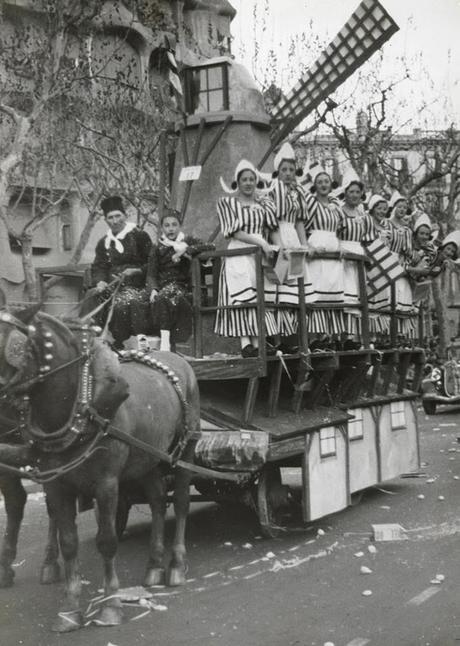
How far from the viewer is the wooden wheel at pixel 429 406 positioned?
19.3 metres

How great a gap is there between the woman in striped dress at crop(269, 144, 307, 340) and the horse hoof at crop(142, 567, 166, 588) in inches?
108

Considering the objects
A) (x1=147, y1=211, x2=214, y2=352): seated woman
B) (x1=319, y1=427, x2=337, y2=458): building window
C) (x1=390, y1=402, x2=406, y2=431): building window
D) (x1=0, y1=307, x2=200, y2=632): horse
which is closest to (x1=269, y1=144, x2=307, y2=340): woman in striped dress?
(x1=147, y1=211, x2=214, y2=352): seated woman

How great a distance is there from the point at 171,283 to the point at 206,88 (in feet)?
11.8

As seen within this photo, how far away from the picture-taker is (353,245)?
34.6 feet

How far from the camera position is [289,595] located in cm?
638

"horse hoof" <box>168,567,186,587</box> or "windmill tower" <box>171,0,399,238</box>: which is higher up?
"windmill tower" <box>171,0,399,238</box>

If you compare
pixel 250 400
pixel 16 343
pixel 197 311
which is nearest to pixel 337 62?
pixel 197 311

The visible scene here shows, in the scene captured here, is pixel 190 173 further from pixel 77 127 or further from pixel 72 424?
pixel 77 127

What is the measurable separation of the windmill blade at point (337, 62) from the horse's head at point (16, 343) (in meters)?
6.72

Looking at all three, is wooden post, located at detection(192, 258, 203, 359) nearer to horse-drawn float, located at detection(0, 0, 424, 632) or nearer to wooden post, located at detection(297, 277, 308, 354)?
horse-drawn float, located at detection(0, 0, 424, 632)

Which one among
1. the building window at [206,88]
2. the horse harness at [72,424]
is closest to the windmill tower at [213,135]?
the building window at [206,88]

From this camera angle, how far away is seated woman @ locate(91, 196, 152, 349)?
27.1ft

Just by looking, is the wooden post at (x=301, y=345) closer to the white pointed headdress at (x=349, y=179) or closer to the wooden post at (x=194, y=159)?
the white pointed headdress at (x=349, y=179)

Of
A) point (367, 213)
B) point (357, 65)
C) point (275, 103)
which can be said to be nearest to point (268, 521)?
point (367, 213)
